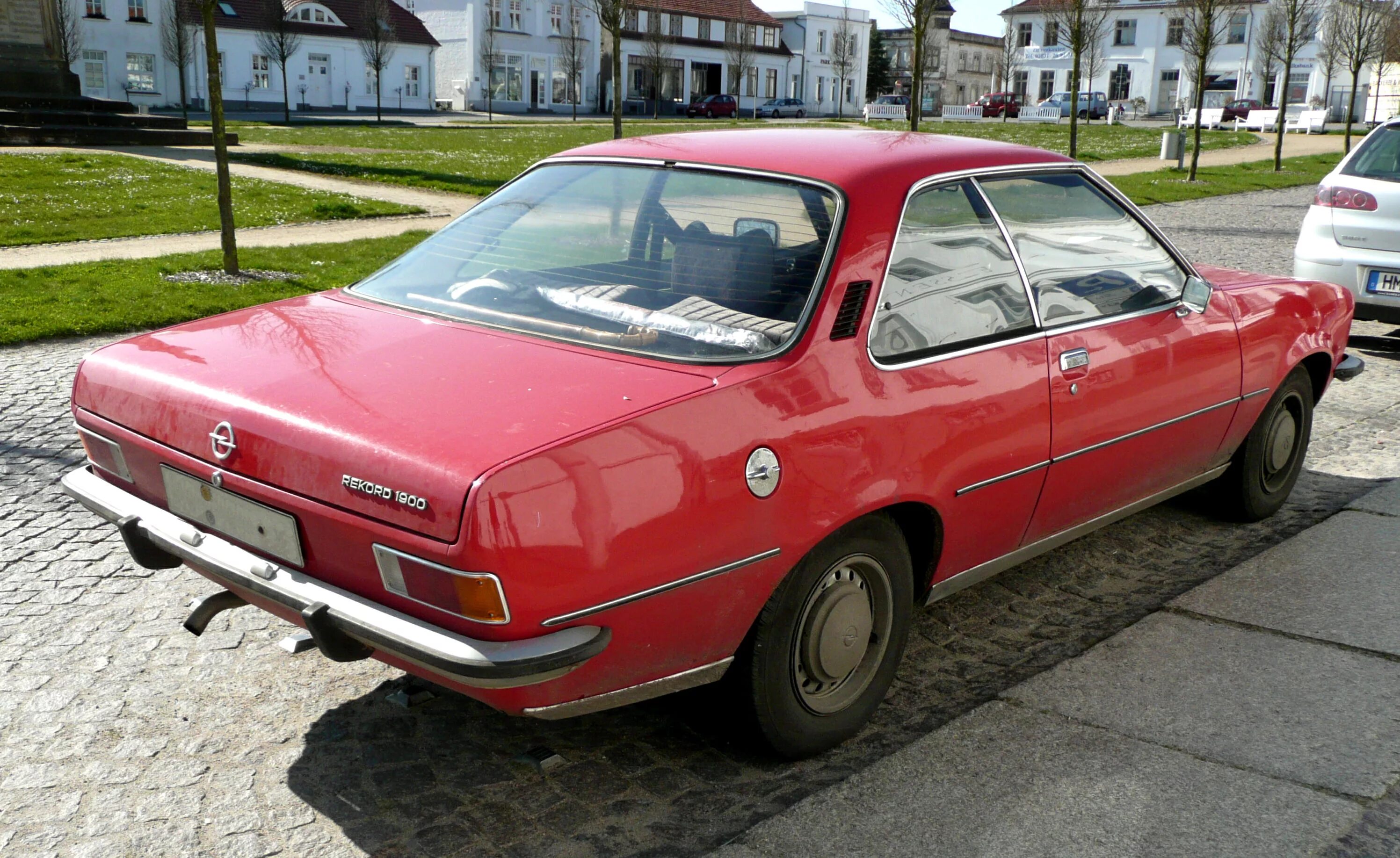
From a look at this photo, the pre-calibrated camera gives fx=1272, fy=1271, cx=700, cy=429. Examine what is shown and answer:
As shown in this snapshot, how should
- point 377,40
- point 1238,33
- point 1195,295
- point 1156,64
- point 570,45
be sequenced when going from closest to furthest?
point 1195,295
point 377,40
point 570,45
point 1238,33
point 1156,64

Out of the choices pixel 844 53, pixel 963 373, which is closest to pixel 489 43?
pixel 844 53

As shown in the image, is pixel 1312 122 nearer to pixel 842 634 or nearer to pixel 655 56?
pixel 655 56

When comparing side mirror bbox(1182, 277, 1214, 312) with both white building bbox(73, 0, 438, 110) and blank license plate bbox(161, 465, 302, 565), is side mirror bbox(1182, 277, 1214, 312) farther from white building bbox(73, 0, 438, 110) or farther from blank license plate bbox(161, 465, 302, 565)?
white building bbox(73, 0, 438, 110)

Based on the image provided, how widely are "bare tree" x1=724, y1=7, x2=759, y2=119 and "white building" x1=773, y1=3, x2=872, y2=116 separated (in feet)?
18.1

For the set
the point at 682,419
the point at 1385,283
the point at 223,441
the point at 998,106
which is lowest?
the point at 1385,283

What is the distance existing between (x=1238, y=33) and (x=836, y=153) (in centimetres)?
8158

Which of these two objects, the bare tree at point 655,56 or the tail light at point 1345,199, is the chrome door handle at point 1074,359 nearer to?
the tail light at point 1345,199

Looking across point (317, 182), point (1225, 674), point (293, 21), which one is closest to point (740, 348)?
point (1225, 674)

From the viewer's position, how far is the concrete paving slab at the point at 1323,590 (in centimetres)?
428

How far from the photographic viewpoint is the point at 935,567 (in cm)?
362

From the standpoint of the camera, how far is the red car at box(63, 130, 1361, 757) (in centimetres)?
269

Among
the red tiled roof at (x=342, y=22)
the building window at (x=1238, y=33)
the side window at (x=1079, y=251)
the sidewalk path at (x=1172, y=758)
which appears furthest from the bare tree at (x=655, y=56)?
the sidewalk path at (x=1172, y=758)

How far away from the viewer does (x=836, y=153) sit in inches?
145

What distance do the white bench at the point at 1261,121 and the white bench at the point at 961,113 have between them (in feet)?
43.5
